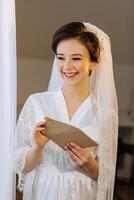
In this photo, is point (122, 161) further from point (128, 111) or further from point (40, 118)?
point (40, 118)

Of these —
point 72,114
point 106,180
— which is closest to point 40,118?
point 72,114

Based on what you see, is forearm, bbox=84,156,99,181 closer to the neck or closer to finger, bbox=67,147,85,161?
finger, bbox=67,147,85,161

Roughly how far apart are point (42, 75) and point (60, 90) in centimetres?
9

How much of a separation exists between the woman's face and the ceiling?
67 millimetres

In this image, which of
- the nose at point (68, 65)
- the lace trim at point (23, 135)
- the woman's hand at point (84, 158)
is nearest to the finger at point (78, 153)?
the woman's hand at point (84, 158)

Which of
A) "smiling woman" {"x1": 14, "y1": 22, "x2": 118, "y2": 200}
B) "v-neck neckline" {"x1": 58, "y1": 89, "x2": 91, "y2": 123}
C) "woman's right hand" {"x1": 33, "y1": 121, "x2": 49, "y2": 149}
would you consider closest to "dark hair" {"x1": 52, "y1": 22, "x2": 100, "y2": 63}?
"smiling woman" {"x1": 14, "y1": 22, "x2": 118, "y2": 200}

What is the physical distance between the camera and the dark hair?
2.99 ft

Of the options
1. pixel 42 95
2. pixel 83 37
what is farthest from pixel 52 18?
pixel 42 95

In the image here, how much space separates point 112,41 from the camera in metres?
1.04

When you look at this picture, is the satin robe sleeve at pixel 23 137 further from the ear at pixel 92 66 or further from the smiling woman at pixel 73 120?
the ear at pixel 92 66

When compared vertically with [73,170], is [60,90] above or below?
above

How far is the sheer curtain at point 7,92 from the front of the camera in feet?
3.00

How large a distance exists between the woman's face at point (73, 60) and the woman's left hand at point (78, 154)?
203 millimetres

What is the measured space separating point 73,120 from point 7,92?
0.73 feet
